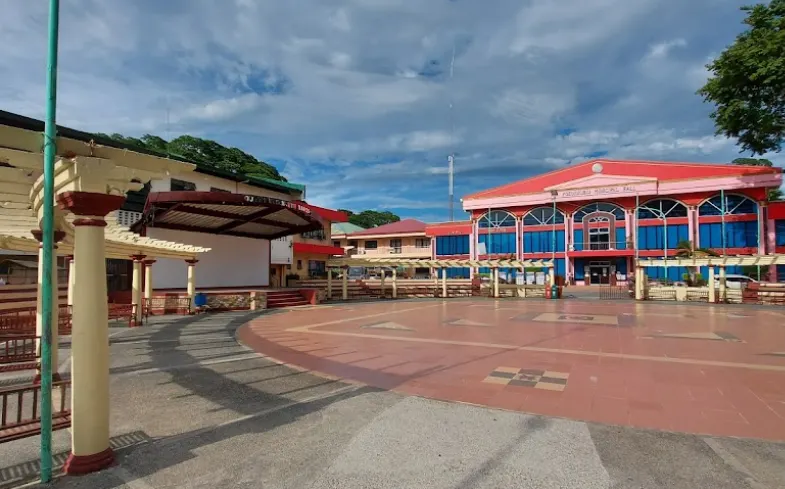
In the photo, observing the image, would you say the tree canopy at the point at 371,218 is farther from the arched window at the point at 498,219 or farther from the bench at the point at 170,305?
the bench at the point at 170,305

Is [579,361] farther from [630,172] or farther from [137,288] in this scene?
[630,172]

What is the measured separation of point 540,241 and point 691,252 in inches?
582

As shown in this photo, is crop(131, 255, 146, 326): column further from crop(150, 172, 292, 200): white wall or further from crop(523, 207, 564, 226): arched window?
crop(523, 207, 564, 226): arched window

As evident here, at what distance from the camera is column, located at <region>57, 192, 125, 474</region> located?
3.78 metres

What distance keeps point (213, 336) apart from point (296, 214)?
29.2 feet

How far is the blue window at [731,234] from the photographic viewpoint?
1377 inches

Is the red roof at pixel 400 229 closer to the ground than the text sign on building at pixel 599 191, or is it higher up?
closer to the ground

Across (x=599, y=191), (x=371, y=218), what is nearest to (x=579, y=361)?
(x=599, y=191)

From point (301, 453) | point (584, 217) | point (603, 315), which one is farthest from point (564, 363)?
point (584, 217)

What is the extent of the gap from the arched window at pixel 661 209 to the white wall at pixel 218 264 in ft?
110

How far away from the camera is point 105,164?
3.93 m

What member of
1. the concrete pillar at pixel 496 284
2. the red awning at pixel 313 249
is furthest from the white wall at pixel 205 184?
the concrete pillar at pixel 496 284

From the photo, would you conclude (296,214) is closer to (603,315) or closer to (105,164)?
(603,315)

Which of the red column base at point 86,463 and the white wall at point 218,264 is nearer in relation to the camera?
the red column base at point 86,463
